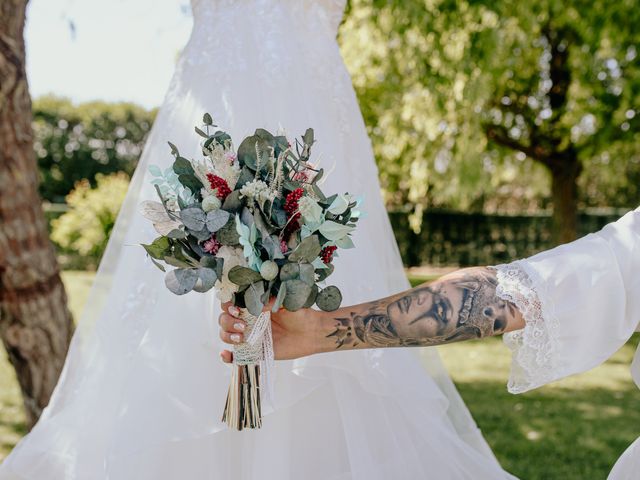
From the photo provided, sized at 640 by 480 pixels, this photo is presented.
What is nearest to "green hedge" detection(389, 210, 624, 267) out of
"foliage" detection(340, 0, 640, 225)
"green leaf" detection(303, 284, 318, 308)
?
"foliage" detection(340, 0, 640, 225)

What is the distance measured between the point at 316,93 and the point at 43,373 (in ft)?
5.74

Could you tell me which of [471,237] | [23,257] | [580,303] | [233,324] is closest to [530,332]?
[580,303]

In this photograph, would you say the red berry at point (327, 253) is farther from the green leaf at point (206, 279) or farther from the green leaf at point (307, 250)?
the green leaf at point (206, 279)

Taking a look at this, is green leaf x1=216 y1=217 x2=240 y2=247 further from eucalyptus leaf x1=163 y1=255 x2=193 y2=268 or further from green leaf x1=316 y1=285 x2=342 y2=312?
green leaf x1=316 y1=285 x2=342 y2=312

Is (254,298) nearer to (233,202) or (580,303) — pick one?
(233,202)

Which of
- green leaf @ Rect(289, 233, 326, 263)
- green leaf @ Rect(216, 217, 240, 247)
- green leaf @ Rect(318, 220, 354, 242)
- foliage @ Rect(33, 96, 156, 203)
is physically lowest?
green leaf @ Rect(289, 233, 326, 263)

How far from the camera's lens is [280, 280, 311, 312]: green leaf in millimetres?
1312

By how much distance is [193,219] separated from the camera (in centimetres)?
131

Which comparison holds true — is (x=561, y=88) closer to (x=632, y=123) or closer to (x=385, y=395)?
(x=632, y=123)

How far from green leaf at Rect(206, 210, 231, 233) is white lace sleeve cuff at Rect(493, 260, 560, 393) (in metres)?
0.61

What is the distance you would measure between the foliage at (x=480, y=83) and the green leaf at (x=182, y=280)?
4022mm

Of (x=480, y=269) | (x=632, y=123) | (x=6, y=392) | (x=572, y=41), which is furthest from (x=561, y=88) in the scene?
(x=480, y=269)

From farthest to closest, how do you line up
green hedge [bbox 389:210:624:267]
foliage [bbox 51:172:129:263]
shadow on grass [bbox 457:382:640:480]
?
green hedge [bbox 389:210:624:267] < foliage [bbox 51:172:129:263] < shadow on grass [bbox 457:382:640:480]

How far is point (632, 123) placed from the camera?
27.2ft
